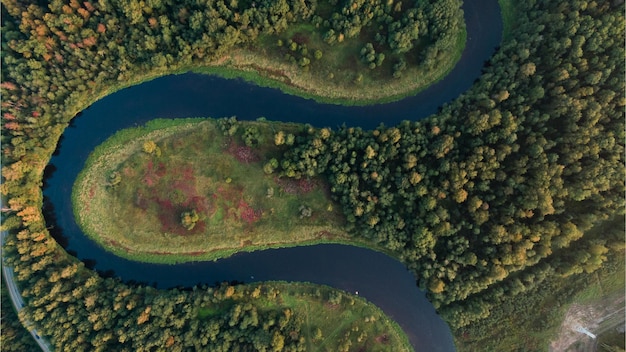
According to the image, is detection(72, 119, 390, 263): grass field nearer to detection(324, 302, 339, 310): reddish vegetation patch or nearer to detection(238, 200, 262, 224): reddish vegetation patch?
detection(238, 200, 262, 224): reddish vegetation patch

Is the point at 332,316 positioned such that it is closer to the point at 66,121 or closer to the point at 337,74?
the point at 337,74

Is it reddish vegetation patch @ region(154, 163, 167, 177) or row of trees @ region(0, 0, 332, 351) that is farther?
reddish vegetation patch @ region(154, 163, 167, 177)

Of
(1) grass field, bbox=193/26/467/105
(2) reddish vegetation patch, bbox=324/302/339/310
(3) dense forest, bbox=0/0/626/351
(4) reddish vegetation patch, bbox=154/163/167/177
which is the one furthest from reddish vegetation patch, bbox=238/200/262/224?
(1) grass field, bbox=193/26/467/105

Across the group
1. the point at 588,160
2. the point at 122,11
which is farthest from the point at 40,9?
the point at 588,160

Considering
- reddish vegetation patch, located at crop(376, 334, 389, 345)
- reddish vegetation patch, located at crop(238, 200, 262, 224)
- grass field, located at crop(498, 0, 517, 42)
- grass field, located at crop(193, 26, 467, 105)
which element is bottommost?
reddish vegetation patch, located at crop(376, 334, 389, 345)

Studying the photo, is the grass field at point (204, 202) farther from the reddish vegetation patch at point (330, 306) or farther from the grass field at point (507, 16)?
the grass field at point (507, 16)

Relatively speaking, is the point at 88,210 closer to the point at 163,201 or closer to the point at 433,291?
the point at 163,201

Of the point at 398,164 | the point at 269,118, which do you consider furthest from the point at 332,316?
the point at 269,118
